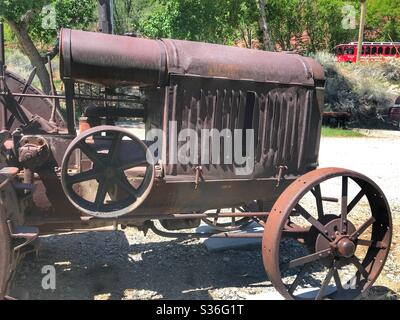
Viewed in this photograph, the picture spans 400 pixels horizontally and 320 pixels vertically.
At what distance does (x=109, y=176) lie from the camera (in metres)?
3.43

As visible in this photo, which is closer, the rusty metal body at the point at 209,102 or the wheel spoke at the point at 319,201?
the rusty metal body at the point at 209,102

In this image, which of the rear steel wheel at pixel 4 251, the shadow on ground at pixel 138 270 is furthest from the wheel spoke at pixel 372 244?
the rear steel wheel at pixel 4 251

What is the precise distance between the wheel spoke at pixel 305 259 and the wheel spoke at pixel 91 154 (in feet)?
5.16

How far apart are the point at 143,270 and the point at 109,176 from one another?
1417 mm

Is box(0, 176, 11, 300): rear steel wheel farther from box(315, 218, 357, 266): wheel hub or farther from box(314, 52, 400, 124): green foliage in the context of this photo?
box(314, 52, 400, 124): green foliage

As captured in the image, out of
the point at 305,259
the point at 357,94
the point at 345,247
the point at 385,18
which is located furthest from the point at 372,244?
the point at 385,18

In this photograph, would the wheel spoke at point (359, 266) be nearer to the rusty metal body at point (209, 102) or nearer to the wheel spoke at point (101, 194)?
the rusty metal body at point (209, 102)

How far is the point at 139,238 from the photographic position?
5.35 m

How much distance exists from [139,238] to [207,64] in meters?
2.46

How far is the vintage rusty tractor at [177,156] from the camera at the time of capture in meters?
3.34

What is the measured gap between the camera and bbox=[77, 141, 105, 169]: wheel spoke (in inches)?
131

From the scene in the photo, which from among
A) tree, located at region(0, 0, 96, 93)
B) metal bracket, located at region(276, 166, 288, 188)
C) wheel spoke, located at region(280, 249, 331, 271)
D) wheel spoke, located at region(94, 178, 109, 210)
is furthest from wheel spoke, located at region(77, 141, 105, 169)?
tree, located at region(0, 0, 96, 93)

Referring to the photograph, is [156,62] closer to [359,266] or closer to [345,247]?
[345,247]
